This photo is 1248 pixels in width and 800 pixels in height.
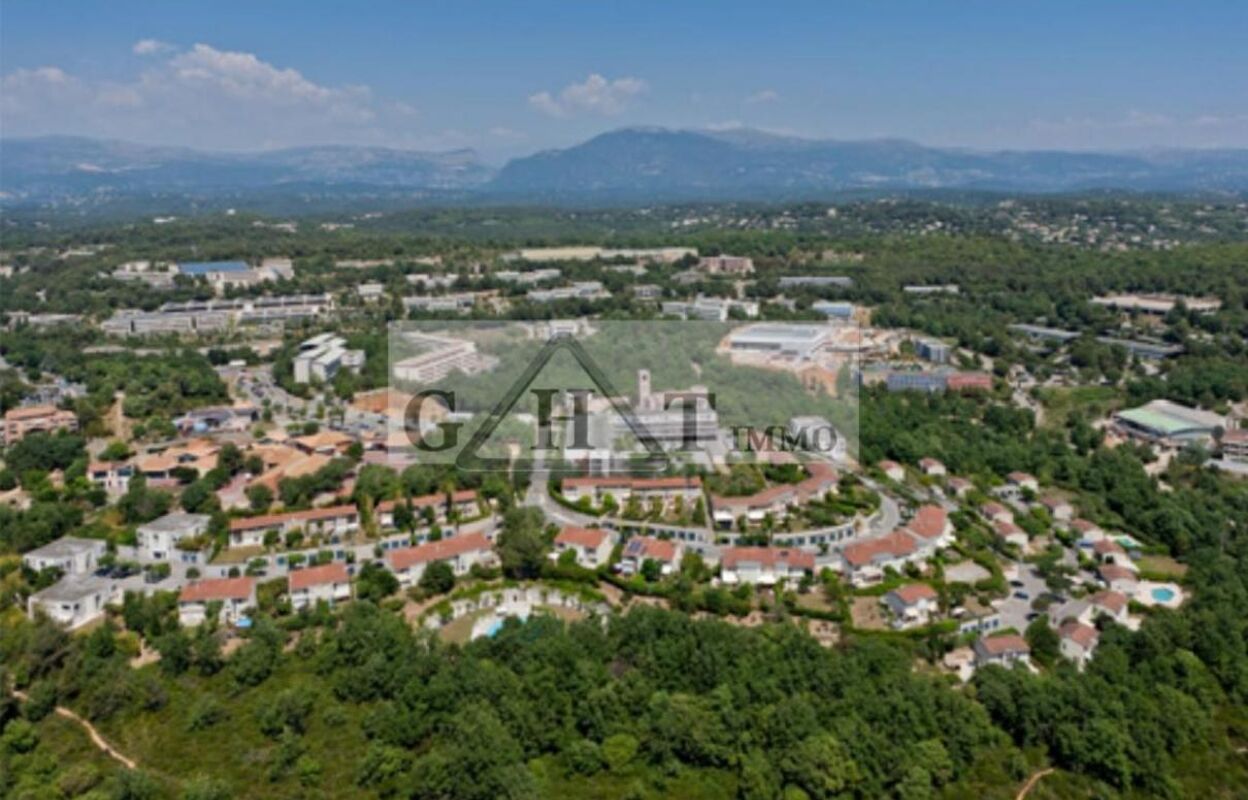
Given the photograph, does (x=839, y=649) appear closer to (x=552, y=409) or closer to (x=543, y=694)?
(x=543, y=694)

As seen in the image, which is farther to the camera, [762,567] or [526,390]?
[526,390]

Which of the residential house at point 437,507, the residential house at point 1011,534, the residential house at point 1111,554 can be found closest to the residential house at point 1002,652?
the residential house at point 1011,534

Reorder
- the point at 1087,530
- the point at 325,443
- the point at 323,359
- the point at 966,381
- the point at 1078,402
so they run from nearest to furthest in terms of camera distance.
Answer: the point at 1087,530
the point at 325,443
the point at 1078,402
the point at 966,381
the point at 323,359

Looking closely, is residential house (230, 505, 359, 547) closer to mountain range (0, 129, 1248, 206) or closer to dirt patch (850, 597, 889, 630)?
dirt patch (850, 597, 889, 630)

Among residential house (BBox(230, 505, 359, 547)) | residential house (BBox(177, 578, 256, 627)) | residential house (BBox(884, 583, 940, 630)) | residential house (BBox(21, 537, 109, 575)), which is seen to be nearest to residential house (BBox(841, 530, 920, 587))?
residential house (BBox(884, 583, 940, 630))

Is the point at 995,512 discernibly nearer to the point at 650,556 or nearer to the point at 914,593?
the point at 914,593

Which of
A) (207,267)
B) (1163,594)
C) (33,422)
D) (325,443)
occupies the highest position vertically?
(207,267)

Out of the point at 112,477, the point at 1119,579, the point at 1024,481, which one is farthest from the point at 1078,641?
the point at 112,477
